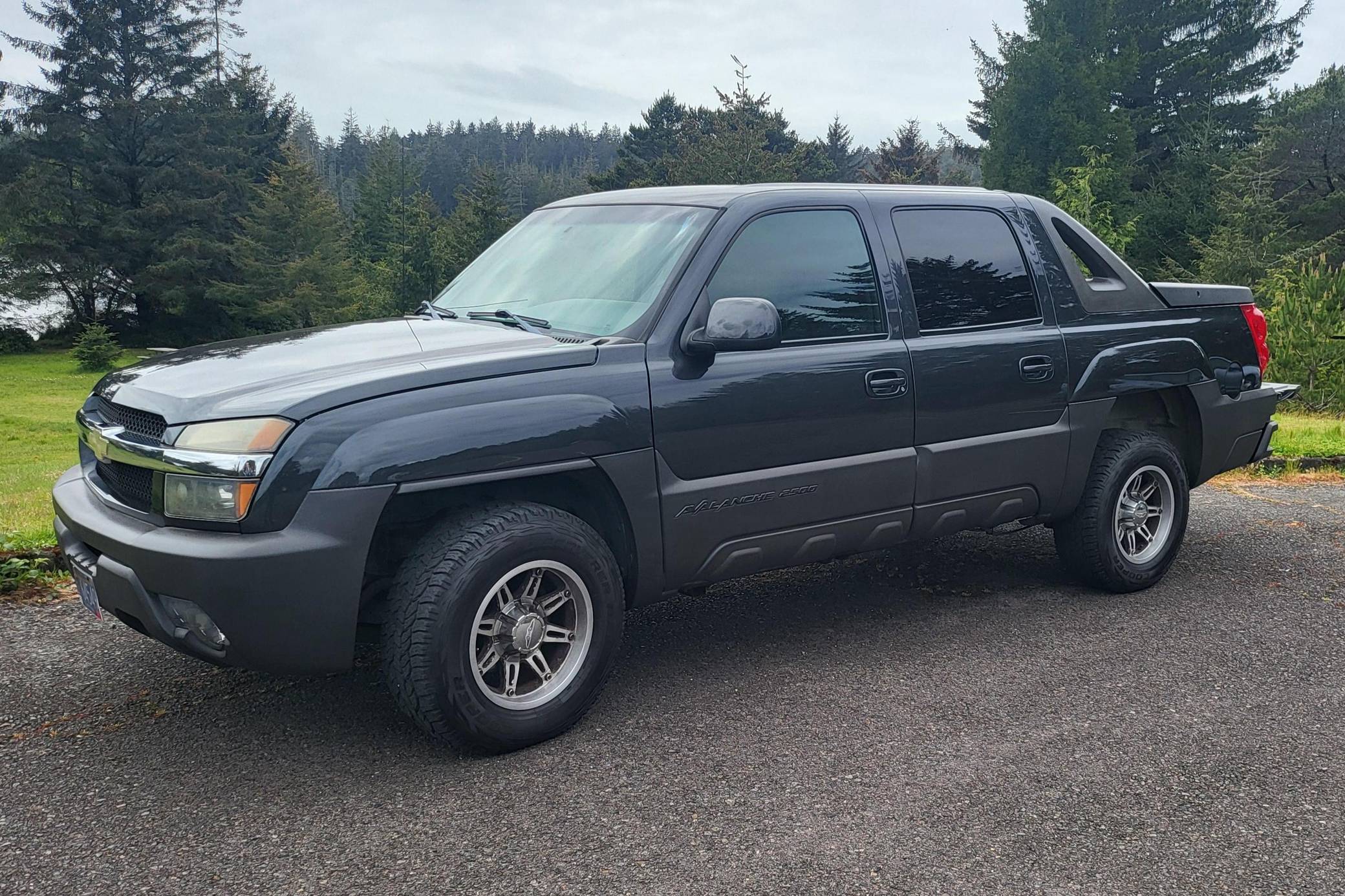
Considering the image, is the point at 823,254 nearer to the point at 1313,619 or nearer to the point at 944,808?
the point at 944,808

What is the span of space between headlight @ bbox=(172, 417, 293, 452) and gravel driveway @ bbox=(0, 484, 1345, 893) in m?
1.04

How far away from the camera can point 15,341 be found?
153 ft

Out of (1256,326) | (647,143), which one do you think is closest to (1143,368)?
(1256,326)

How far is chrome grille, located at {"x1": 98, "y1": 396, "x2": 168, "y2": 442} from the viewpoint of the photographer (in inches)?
139

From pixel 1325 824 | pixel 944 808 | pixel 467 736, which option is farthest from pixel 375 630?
pixel 1325 824

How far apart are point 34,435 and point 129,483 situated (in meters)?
20.6

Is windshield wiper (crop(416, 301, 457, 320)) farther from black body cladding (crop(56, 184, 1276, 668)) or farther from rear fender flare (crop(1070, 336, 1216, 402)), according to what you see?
rear fender flare (crop(1070, 336, 1216, 402))

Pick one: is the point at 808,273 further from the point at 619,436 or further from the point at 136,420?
the point at 136,420

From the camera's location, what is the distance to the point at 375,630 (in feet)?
12.2

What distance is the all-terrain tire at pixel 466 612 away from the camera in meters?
3.46

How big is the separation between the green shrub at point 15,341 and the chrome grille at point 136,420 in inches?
1909

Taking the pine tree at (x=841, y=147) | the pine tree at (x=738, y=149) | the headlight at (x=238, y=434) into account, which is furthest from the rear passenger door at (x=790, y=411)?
the pine tree at (x=841, y=147)

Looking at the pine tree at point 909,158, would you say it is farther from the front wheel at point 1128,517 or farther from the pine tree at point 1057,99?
the front wheel at point 1128,517

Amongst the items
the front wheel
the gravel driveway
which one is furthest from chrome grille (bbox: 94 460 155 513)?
the front wheel
